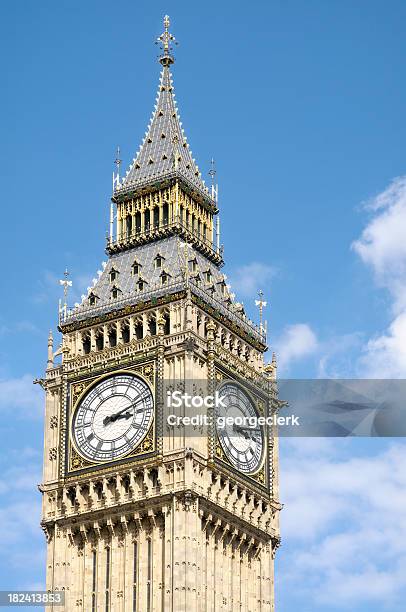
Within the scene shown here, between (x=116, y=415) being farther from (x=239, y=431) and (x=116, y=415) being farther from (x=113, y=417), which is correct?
(x=239, y=431)

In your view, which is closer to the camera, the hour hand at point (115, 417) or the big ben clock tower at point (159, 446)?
the big ben clock tower at point (159, 446)

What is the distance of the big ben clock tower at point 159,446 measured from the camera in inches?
3027

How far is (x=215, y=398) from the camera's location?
8012 centimetres

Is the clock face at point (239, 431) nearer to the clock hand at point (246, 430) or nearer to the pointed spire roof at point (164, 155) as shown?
the clock hand at point (246, 430)

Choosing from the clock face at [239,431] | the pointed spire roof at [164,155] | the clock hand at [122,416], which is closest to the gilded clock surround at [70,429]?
the clock hand at [122,416]

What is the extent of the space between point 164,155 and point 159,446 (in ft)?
59.4

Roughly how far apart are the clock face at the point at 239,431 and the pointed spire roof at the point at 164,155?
12197mm

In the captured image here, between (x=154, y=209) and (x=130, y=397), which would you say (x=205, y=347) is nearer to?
(x=130, y=397)

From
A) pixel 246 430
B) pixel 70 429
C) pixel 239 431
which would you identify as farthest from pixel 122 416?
pixel 246 430

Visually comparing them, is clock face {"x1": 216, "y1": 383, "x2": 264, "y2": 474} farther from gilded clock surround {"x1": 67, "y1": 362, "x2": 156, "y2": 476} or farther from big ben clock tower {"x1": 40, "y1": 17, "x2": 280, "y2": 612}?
gilded clock surround {"x1": 67, "y1": 362, "x2": 156, "y2": 476}

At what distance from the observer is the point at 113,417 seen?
79.8m

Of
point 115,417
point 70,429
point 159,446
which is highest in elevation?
point 115,417

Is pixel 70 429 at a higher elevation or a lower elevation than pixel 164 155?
lower

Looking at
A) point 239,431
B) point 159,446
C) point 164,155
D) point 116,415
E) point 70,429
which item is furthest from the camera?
point 164,155
